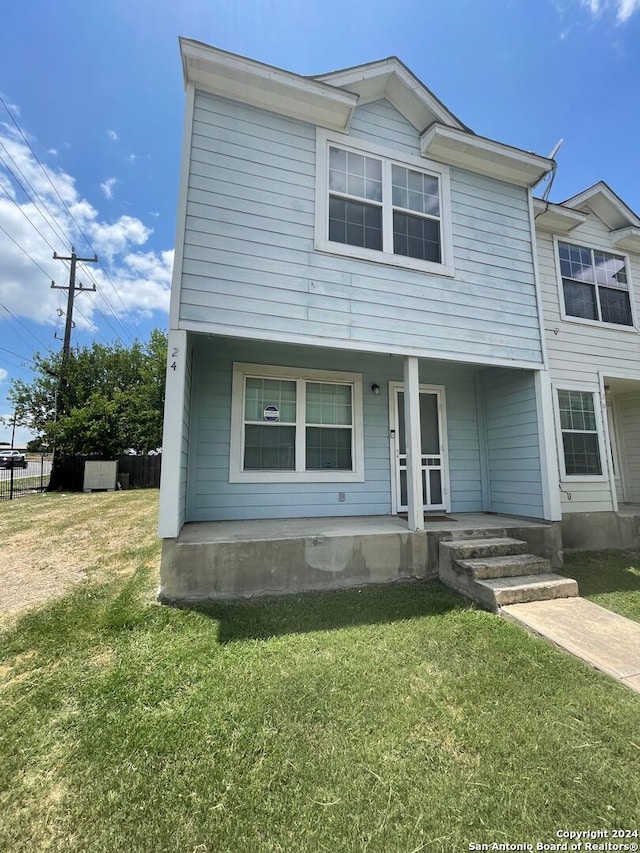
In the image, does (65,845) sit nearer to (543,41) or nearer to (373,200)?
(373,200)

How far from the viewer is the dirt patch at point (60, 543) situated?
4066 millimetres

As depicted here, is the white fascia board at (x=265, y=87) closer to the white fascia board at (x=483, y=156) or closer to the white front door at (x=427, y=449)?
the white fascia board at (x=483, y=156)

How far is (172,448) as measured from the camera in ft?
12.1

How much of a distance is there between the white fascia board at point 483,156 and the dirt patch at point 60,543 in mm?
7157

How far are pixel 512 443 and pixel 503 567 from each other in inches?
102

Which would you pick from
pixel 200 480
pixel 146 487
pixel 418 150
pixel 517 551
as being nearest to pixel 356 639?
pixel 517 551

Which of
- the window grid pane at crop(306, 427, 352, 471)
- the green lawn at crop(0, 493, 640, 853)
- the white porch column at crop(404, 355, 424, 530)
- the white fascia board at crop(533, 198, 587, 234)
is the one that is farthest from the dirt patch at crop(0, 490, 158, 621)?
the white fascia board at crop(533, 198, 587, 234)

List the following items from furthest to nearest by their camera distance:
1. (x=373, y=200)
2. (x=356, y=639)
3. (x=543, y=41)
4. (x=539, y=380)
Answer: (x=543, y=41)
(x=539, y=380)
(x=373, y=200)
(x=356, y=639)

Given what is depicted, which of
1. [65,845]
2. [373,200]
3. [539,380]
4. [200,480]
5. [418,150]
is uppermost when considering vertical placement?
[418,150]

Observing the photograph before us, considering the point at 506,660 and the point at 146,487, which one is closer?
the point at 506,660

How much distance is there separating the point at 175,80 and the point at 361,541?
6.11 metres

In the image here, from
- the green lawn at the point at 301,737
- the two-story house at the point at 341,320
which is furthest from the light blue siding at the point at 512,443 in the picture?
the green lawn at the point at 301,737

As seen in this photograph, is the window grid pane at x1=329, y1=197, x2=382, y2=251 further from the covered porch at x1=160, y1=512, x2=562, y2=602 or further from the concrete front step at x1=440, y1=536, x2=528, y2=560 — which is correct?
the concrete front step at x1=440, y1=536, x2=528, y2=560

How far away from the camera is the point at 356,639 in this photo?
10.0ft
